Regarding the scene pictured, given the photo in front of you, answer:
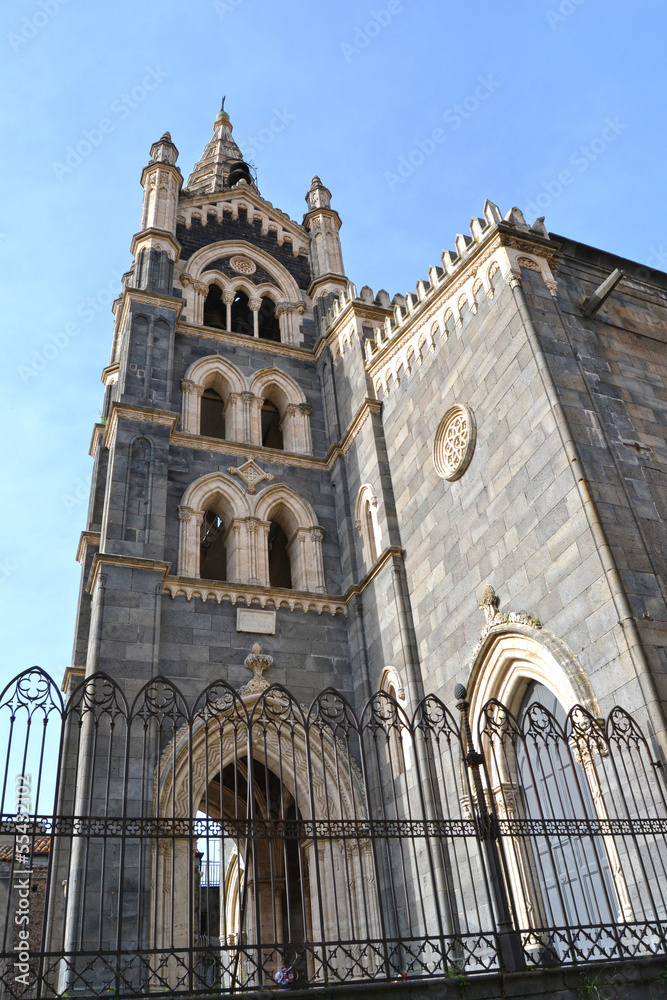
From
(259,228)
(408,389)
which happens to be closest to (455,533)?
(408,389)

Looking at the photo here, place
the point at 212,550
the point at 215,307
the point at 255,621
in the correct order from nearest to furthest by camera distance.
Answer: the point at 255,621
the point at 215,307
the point at 212,550

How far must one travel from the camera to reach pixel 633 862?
31.9ft

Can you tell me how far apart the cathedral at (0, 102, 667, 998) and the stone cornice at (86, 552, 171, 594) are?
0.28ft

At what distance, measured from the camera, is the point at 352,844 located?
14289 mm

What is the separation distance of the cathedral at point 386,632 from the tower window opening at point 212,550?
2.58 meters

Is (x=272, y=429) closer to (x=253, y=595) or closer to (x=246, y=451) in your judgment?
(x=246, y=451)

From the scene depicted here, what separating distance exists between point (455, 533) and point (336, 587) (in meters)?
4.35

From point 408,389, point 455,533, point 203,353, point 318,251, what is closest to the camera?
point 455,533

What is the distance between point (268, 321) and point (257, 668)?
469 inches

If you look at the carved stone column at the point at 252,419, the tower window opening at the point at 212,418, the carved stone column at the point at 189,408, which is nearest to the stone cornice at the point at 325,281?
the tower window opening at the point at 212,418

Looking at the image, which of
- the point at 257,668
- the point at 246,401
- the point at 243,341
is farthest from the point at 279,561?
the point at 257,668

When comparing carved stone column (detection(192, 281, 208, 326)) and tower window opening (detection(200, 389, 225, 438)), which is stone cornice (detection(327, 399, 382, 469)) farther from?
carved stone column (detection(192, 281, 208, 326))

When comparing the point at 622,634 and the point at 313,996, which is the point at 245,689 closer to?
the point at 622,634

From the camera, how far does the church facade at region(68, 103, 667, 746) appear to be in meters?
11.9
